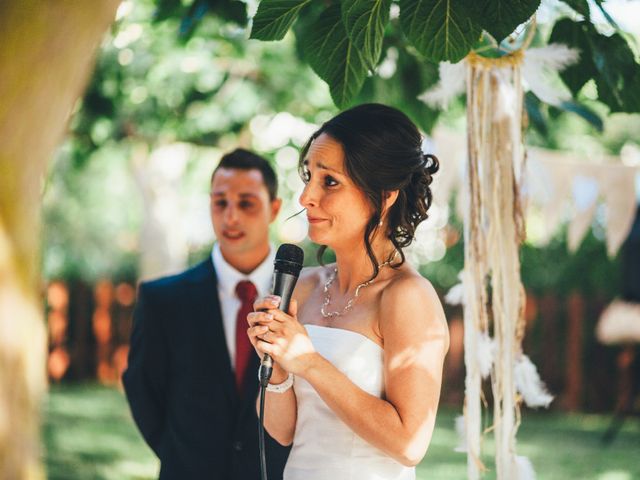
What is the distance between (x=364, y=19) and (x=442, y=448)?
8.12 metres

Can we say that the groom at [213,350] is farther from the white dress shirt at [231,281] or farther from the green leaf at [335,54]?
the green leaf at [335,54]

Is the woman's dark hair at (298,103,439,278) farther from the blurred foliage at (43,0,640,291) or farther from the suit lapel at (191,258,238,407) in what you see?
the suit lapel at (191,258,238,407)

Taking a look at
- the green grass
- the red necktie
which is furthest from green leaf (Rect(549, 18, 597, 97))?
the green grass

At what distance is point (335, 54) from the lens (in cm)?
269

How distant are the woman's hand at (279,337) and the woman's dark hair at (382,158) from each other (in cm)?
43

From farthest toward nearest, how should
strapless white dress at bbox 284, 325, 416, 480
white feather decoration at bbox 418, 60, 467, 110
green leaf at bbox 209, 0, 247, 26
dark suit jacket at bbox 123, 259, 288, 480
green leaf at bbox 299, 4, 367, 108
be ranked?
green leaf at bbox 209, 0, 247, 26 → dark suit jacket at bbox 123, 259, 288, 480 → white feather decoration at bbox 418, 60, 467, 110 → green leaf at bbox 299, 4, 367, 108 → strapless white dress at bbox 284, 325, 416, 480

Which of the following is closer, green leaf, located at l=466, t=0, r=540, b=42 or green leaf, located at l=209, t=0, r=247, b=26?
green leaf, located at l=466, t=0, r=540, b=42

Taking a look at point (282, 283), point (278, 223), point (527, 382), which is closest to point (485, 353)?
point (527, 382)

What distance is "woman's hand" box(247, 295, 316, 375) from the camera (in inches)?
86.9

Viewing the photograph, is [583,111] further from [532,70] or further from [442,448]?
[442,448]

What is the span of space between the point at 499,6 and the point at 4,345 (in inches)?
57.7

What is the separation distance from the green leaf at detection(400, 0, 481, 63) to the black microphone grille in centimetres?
64

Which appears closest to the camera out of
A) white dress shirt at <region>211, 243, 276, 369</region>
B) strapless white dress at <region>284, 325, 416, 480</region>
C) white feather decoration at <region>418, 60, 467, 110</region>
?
strapless white dress at <region>284, 325, 416, 480</region>

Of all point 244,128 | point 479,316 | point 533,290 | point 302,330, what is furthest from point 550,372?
point 302,330
